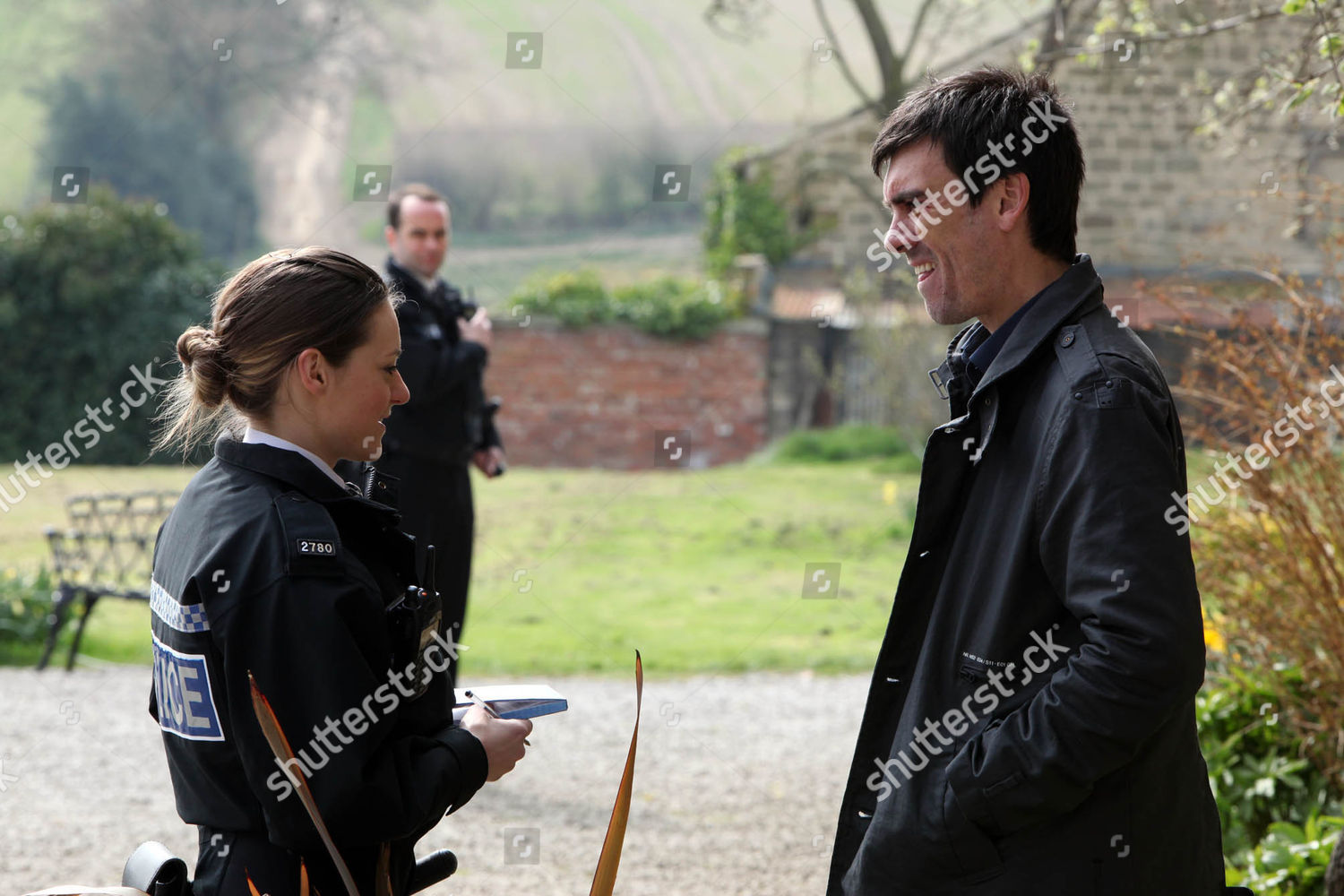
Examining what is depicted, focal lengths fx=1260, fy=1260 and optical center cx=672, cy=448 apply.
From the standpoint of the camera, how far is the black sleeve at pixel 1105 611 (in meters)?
1.70

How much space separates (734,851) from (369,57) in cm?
3400

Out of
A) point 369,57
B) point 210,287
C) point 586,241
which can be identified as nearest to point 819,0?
point 210,287

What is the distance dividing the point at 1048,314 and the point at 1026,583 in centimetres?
42

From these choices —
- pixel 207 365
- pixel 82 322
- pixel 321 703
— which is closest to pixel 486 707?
pixel 321 703

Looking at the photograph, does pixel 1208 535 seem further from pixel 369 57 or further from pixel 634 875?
pixel 369 57

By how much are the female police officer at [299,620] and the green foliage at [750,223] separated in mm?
17201

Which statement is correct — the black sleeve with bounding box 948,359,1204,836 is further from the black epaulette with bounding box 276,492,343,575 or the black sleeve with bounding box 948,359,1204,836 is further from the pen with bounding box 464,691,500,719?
the black epaulette with bounding box 276,492,343,575

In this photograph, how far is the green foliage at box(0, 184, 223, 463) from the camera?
672 inches

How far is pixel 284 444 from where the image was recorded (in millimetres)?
1915

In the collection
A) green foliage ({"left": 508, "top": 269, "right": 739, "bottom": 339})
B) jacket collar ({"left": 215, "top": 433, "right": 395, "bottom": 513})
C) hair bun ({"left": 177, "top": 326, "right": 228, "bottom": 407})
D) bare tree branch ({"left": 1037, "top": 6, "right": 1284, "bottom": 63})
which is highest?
bare tree branch ({"left": 1037, "top": 6, "right": 1284, "bottom": 63})

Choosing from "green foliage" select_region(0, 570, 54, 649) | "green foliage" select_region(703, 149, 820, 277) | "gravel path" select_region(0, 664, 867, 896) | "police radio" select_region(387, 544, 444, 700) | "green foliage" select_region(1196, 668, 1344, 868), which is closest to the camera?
"police radio" select_region(387, 544, 444, 700)

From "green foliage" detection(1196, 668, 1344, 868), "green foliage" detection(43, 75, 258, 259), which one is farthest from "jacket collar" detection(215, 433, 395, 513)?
"green foliage" detection(43, 75, 258, 259)

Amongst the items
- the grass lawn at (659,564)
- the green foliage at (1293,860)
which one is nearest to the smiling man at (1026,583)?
the green foliage at (1293,860)

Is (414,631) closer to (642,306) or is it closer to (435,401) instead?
(435,401)
